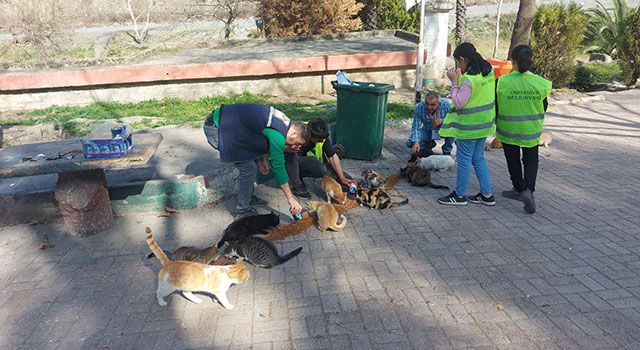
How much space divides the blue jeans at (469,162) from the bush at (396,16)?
1355 cm

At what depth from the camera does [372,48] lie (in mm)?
13359

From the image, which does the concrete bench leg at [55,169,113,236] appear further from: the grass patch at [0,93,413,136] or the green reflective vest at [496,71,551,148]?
the green reflective vest at [496,71,551,148]

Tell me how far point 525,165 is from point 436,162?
140 centimetres

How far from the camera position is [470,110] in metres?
4.63

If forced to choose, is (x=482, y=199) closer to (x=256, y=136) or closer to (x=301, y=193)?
(x=301, y=193)

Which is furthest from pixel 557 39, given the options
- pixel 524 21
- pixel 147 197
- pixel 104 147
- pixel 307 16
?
pixel 104 147

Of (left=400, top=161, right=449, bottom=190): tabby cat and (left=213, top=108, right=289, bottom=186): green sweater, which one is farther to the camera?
(left=400, top=161, right=449, bottom=190): tabby cat

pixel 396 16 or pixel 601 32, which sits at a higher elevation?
pixel 396 16

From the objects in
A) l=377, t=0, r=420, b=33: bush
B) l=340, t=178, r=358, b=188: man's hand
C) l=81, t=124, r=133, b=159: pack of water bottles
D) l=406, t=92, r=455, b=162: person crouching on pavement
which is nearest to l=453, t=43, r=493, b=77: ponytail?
l=406, t=92, r=455, b=162: person crouching on pavement

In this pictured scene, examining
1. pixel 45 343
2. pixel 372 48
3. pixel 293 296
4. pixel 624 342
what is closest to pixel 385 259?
pixel 293 296

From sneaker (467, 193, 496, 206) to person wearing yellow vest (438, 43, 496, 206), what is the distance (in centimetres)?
3

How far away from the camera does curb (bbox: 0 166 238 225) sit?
5059 millimetres

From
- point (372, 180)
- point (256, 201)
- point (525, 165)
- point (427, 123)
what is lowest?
point (256, 201)

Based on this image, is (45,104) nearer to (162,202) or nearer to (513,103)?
(162,202)
